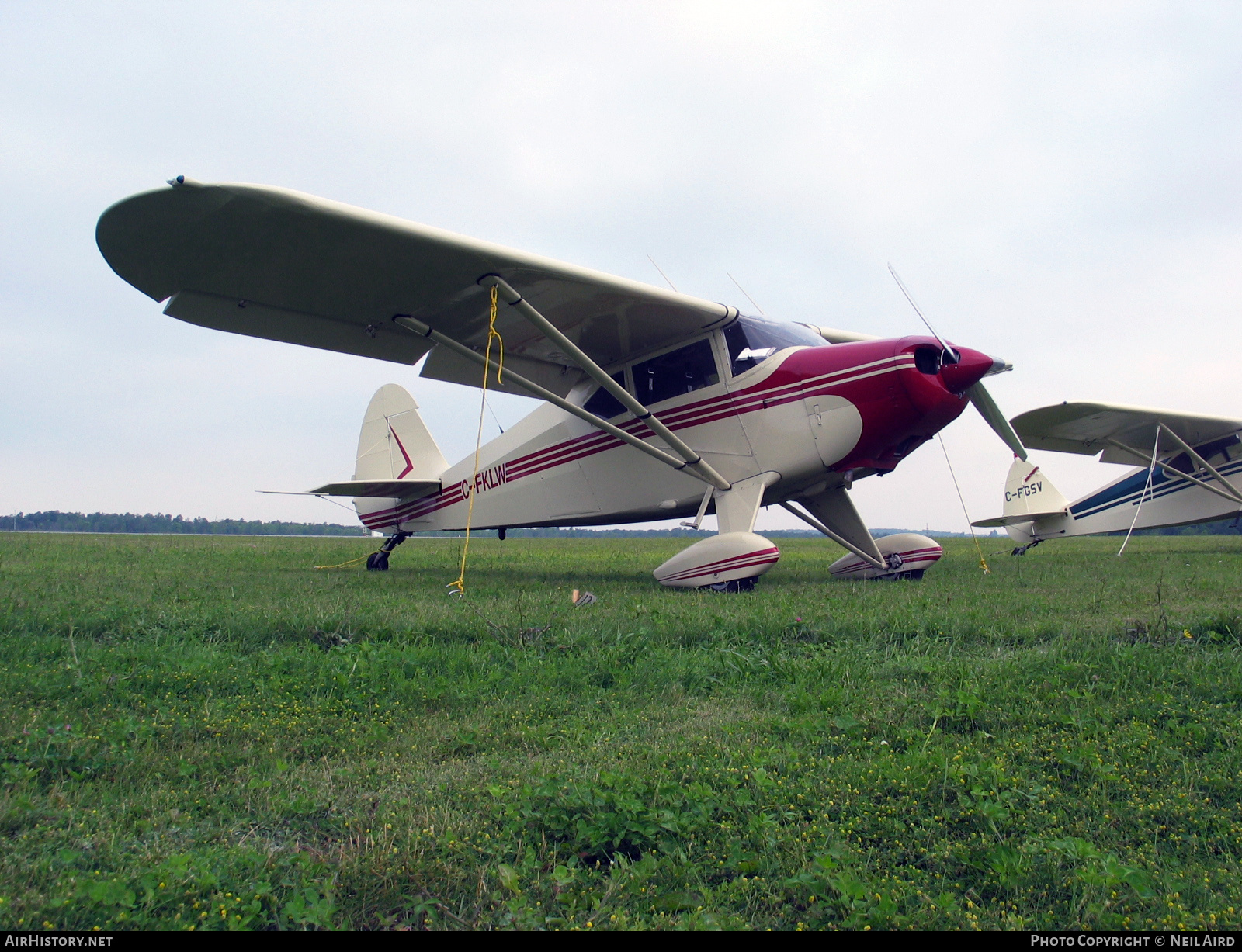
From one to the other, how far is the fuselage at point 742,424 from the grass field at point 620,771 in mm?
2873

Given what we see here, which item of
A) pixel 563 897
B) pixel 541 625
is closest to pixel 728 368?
pixel 541 625

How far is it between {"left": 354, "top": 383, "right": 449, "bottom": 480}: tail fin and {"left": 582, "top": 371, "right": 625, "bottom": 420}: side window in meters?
4.15

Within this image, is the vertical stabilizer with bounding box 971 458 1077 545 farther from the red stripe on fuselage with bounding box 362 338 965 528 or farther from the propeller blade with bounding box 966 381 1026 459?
the red stripe on fuselage with bounding box 362 338 965 528

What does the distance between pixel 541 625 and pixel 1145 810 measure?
3.25 metres

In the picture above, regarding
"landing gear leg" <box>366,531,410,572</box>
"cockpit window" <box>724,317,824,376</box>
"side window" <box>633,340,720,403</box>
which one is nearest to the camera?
"cockpit window" <box>724,317,824,376</box>

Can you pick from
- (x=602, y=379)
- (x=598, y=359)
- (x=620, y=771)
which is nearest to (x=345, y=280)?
(x=602, y=379)

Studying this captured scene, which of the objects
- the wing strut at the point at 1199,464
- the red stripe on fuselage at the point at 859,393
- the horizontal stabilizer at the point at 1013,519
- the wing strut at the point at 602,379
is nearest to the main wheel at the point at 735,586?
the wing strut at the point at 602,379

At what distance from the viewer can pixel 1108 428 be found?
623 inches

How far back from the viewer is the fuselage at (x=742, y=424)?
7426mm

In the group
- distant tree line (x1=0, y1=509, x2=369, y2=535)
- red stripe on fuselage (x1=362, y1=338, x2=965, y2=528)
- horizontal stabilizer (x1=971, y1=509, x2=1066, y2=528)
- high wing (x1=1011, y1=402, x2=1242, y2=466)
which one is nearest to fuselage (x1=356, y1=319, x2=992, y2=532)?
red stripe on fuselage (x1=362, y1=338, x2=965, y2=528)

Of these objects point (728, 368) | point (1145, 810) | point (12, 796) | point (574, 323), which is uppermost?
point (574, 323)

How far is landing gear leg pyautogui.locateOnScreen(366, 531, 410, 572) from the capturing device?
39.2ft

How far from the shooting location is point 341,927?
1615 mm
